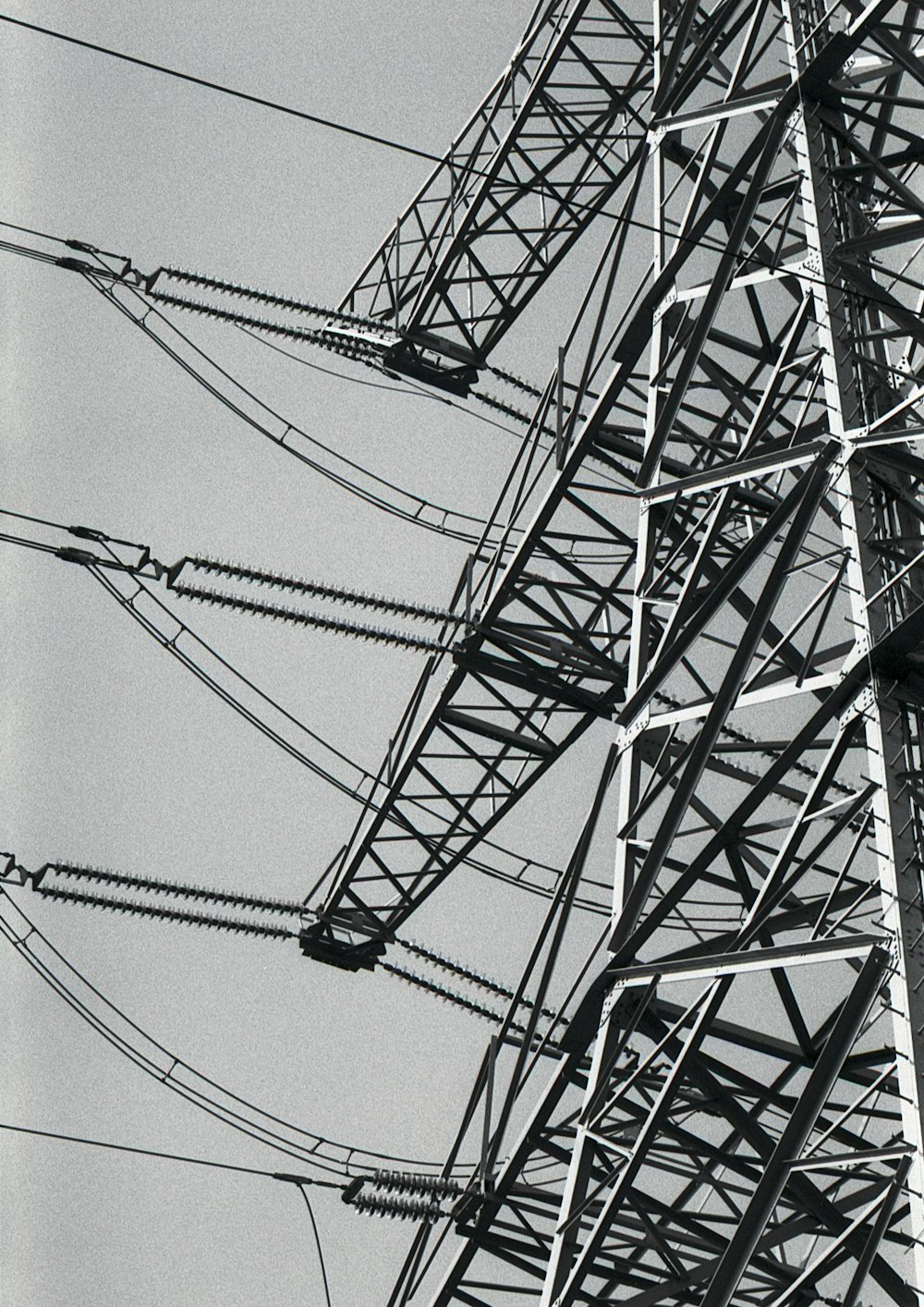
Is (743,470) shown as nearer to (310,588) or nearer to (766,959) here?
(766,959)

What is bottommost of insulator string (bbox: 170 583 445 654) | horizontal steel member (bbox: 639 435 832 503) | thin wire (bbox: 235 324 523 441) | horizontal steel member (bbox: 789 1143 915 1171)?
horizontal steel member (bbox: 789 1143 915 1171)

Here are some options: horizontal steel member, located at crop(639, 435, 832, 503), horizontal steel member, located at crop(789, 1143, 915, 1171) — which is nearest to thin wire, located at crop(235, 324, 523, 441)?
horizontal steel member, located at crop(639, 435, 832, 503)

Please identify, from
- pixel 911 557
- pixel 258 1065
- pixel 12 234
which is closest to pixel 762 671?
pixel 911 557

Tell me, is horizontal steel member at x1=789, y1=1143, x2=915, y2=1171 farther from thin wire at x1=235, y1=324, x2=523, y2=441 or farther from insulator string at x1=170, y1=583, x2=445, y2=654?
thin wire at x1=235, y1=324, x2=523, y2=441

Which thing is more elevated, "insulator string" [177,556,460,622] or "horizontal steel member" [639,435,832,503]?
"insulator string" [177,556,460,622]

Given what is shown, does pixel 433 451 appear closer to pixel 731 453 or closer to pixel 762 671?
pixel 731 453

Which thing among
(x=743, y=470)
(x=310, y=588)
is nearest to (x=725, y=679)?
(x=743, y=470)

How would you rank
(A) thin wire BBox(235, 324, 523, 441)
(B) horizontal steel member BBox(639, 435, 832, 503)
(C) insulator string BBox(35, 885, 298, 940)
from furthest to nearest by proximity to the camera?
(A) thin wire BBox(235, 324, 523, 441) < (C) insulator string BBox(35, 885, 298, 940) < (B) horizontal steel member BBox(639, 435, 832, 503)

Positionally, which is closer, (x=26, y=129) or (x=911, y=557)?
(x=911, y=557)

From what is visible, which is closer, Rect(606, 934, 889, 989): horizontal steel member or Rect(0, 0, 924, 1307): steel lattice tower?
Rect(606, 934, 889, 989): horizontal steel member

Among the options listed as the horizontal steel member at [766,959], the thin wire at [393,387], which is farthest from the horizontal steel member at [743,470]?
the thin wire at [393,387]

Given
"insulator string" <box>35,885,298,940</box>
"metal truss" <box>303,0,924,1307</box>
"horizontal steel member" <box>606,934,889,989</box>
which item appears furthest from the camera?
"insulator string" <box>35,885,298,940</box>
